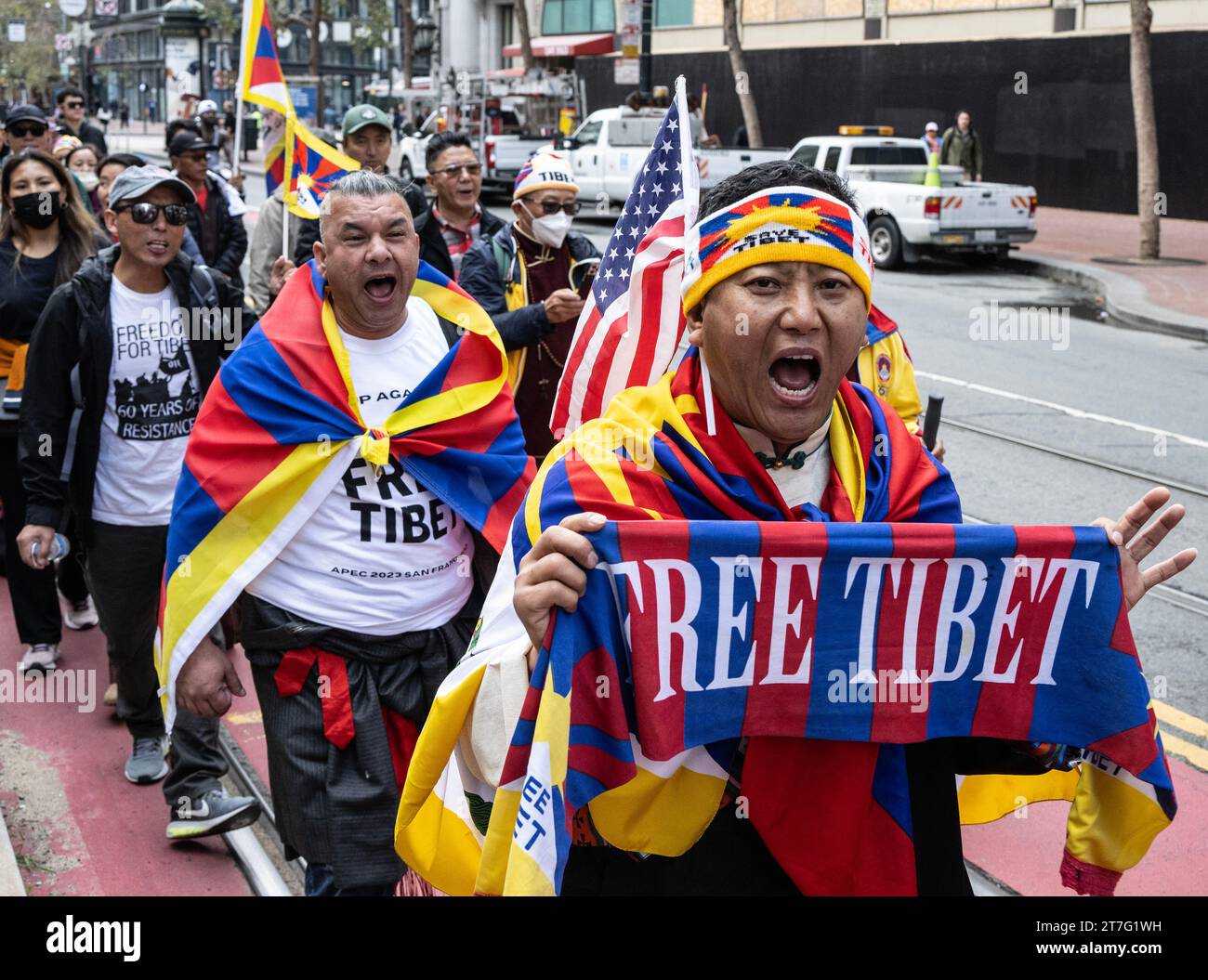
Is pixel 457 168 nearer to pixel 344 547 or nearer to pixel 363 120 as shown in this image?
pixel 363 120

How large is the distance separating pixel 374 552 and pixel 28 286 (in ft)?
11.6

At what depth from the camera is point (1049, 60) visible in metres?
28.6

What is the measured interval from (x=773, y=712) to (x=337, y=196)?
2165 mm

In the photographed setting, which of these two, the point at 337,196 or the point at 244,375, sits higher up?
the point at 337,196

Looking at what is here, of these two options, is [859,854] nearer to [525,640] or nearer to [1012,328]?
[525,640]

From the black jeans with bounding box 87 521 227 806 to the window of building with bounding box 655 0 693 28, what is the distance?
124ft

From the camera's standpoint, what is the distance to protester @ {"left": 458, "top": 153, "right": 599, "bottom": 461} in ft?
19.7

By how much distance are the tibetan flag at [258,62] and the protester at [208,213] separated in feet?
1.69

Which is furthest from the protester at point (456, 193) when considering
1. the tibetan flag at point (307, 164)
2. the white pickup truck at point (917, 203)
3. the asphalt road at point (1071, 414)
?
the white pickup truck at point (917, 203)

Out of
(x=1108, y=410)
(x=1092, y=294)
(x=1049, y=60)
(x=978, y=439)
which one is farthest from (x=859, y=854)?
(x=1049, y=60)

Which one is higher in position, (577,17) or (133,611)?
(577,17)

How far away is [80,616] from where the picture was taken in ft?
23.9

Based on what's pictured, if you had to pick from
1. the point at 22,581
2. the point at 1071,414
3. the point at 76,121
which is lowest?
the point at 22,581

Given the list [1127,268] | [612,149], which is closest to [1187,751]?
[1127,268]
